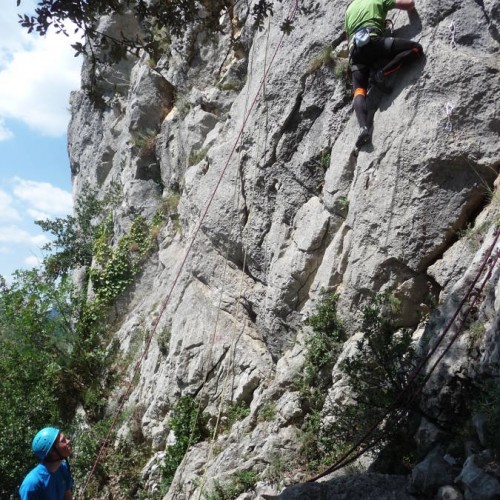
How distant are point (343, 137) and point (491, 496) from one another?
566 cm

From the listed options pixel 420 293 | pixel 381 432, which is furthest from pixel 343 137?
pixel 381 432

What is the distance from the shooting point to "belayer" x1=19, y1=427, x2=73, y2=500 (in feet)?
15.4

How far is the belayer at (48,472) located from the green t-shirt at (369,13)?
20.5 ft

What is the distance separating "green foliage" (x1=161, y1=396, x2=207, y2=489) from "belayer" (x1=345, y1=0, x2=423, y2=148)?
4.71 meters

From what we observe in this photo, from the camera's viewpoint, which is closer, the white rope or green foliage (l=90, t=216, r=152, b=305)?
the white rope

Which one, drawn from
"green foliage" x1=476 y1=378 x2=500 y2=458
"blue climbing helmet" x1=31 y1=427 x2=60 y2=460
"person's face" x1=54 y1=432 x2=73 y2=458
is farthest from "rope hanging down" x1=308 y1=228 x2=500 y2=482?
→ "blue climbing helmet" x1=31 y1=427 x2=60 y2=460

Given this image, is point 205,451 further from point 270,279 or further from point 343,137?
point 343,137

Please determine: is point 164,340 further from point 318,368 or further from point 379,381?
point 379,381

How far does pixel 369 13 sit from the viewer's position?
773 cm

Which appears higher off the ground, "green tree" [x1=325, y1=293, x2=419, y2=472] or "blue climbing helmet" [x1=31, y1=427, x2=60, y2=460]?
"blue climbing helmet" [x1=31, y1=427, x2=60, y2=460]

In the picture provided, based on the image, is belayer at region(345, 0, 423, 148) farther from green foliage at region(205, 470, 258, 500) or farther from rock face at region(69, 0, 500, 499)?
green foliage at region(205, 470, 258, 500)

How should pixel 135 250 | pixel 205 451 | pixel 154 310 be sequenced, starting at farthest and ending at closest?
pixel 135 250
pixel 154 310
pixel 205 451

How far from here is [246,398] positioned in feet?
28.0

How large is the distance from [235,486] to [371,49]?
5.73 m
